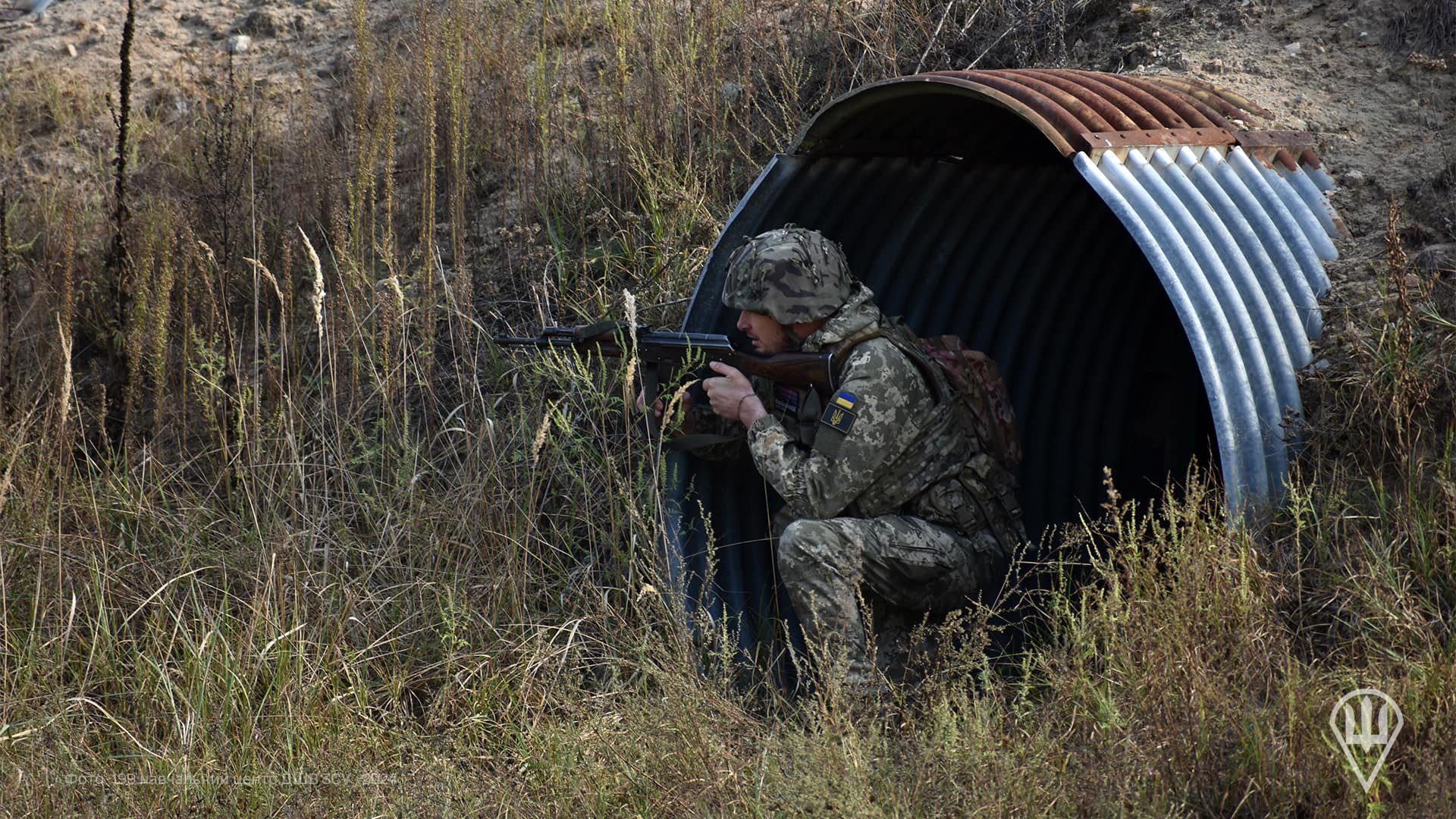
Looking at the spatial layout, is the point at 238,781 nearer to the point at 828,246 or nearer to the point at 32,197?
the point at 828,246

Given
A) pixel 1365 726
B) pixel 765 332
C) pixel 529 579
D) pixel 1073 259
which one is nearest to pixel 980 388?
pixel 765 332

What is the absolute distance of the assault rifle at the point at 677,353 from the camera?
418cm

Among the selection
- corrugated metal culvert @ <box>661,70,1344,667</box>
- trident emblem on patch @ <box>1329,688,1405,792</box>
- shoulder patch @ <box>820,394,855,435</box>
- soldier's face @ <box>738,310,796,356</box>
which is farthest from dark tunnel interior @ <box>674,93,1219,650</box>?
trident emblem on patch @ <box>1329,688,1405,792</box>

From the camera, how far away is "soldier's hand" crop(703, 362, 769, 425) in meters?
4.26

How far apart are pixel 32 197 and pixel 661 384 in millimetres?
4599

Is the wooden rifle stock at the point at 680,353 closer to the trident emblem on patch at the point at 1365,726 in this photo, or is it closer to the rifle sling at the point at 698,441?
the rifle sling at the point at 698,441

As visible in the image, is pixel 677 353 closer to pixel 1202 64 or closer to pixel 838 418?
pixel 838 418

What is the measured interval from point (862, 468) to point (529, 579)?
114 centimetres

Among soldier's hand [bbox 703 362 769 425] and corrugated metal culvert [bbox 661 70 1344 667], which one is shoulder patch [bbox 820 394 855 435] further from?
corrugated metal culvert [bbox 661 70 1344 667]

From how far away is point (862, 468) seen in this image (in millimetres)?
4070

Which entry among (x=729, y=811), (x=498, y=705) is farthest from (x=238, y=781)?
(x=729, y=811)

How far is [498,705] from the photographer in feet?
12.5

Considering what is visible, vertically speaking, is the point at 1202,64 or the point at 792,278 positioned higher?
the point at 1202,64

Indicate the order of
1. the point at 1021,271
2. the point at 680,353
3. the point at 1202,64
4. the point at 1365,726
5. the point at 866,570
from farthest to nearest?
the point at 1202,64 < the point at 1021,271 < the point at 680,353 < the point at 866,570 < the point at 1365,726
